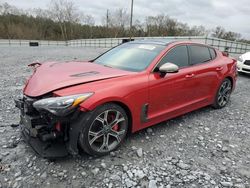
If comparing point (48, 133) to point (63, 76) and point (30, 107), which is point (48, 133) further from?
point (63, 76)

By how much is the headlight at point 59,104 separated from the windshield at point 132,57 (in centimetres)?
112

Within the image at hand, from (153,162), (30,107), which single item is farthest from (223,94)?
(30,107)

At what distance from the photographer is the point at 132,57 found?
3289 millimetres

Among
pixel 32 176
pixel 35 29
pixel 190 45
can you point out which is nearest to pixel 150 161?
pixel 32 176

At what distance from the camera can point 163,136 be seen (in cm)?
317

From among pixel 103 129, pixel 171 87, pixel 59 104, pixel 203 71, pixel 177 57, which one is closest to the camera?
pixel 59 104

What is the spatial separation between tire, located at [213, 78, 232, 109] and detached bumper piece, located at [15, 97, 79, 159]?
10.5ft

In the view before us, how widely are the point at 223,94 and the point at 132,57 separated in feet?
7.79

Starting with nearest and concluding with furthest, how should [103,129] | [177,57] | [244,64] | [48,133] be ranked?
[48,133]
[103,129]
[177,57]
[244,64]

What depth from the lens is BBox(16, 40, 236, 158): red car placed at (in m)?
2.23

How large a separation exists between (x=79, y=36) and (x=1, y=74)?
42.5 meters

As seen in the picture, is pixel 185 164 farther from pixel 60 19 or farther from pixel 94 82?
pixel 60 19

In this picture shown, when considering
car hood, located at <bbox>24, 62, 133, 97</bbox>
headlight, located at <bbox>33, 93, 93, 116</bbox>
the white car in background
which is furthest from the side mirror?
the white car in background

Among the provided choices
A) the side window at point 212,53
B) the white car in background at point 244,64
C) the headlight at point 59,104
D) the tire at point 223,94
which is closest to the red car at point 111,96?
the headlight at point 59,104
